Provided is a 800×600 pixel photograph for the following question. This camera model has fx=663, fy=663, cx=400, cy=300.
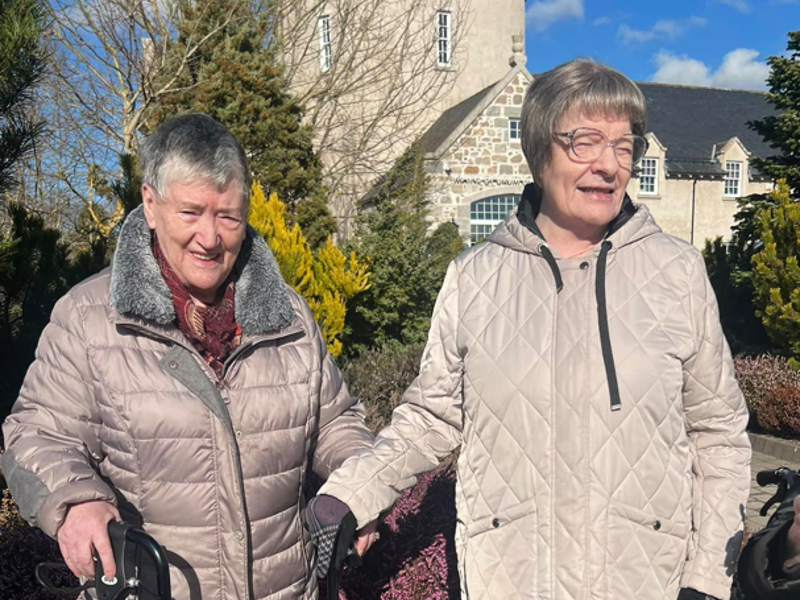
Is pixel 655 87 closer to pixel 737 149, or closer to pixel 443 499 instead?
pixel 737 149

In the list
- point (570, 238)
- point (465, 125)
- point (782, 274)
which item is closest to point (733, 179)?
point (465, 125)

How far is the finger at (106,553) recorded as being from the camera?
5.33ft

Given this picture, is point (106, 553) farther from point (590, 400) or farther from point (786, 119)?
point (786, 119)

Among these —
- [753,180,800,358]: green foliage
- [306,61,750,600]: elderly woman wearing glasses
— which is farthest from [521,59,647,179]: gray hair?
[753,180,800,358]: green foliage

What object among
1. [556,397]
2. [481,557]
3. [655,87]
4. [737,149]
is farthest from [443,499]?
[655,87]

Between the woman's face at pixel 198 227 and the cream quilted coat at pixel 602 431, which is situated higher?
the woman's face at pixel 198 227

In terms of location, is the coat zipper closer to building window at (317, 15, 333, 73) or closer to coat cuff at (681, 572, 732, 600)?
coat cuff at (681, 572, 732, 600)

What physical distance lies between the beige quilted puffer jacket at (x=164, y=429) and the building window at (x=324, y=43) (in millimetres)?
12216

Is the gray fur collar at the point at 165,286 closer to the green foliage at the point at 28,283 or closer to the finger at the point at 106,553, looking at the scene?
the finger at the point at 106,553

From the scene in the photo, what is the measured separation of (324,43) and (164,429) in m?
13.2

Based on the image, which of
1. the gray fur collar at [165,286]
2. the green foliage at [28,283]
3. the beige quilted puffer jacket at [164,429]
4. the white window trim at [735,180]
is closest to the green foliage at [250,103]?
the green foliage at [28,283]

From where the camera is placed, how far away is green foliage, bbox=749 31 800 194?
9.74m

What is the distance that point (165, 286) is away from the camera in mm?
1948

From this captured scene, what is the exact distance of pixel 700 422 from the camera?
5.89 feet
